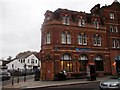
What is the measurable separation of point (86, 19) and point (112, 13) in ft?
22.3

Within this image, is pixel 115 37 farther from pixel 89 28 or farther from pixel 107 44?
pixel 89 28

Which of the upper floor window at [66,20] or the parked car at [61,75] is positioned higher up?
the upper floor window at [66,20]

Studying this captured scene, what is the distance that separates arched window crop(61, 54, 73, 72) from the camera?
31.8 m

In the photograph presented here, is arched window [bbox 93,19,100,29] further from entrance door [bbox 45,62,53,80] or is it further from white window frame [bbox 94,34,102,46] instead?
entrance door [bbox 45,62,53,80]

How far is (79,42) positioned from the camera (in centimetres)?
3397

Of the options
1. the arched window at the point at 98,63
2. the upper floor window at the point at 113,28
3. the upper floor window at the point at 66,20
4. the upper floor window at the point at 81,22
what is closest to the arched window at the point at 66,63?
the arched window at the point at 98,63

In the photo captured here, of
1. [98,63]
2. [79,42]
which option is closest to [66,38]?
[79,42]

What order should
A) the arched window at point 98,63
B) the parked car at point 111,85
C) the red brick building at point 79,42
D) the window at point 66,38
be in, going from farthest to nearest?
the arched window at point 98,63, the window at point 66,38, the red brick building at point 79,42, the parked car at point 111,85

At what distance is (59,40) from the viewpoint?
3195 centimetres

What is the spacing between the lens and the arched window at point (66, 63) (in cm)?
3183

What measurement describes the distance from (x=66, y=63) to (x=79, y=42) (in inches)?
179

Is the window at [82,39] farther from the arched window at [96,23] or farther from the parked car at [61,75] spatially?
the parked car at [61,75]

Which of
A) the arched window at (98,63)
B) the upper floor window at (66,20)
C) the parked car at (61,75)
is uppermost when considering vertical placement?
the upper floor window at (66,20)

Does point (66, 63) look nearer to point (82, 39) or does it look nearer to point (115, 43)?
point (82, 39)
